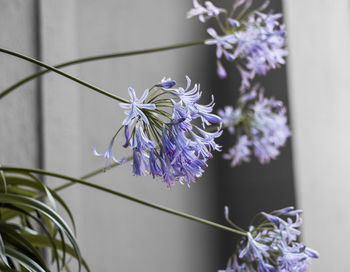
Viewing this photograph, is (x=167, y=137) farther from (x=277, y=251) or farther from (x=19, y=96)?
(x=19, y=96)

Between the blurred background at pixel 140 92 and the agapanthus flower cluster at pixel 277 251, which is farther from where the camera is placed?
the blurred background at pixel 140 92

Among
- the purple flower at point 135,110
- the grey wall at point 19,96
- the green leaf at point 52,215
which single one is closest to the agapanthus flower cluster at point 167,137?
the purple flower at point 135,110

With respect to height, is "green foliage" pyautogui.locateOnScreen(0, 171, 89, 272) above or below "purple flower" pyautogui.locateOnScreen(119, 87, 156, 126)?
below

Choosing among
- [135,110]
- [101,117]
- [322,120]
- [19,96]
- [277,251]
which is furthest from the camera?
[322,120]

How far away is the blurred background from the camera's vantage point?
45.4 inches

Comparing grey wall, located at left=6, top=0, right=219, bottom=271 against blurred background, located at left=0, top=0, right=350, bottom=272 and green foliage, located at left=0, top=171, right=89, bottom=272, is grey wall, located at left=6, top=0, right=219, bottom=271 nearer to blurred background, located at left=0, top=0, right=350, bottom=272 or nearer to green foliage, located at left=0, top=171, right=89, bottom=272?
blurred background, located at left=0, top=0, right=350, bottom=272

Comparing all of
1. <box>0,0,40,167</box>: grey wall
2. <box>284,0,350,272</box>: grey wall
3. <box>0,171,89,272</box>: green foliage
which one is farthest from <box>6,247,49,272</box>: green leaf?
<box>284,0,350,272</box>: grey wall

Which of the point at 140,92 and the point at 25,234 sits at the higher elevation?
the point at 140,92

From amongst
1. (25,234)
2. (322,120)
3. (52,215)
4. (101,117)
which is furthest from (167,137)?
(322,120)

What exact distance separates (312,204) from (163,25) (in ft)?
2.30

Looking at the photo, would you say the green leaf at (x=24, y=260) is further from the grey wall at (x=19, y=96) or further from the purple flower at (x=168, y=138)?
the grey wall at (x=19, y=96)

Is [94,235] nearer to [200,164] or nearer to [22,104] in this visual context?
[22,104]

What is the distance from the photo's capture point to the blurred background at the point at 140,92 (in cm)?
115

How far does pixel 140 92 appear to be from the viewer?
1415 millimetres
